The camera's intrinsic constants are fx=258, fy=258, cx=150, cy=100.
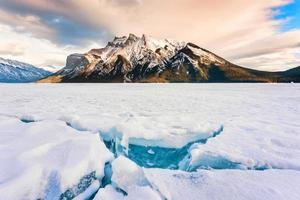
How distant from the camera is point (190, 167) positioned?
576 cm

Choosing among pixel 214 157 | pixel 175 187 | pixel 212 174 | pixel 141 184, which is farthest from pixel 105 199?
pixel 214 157

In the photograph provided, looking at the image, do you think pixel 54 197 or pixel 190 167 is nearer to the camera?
pixel 54 197

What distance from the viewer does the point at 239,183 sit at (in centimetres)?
447

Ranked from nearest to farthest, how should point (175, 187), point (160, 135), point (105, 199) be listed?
point (105, 199) → point (175, 187) → point (160, 135)

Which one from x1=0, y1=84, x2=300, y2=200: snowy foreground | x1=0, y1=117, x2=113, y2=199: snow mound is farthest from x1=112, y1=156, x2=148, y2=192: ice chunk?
x1=0, y1=117, x2=113, y2=199: snow mound

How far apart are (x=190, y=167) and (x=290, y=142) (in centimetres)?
322

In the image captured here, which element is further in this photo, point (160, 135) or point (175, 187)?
point (160, 135)

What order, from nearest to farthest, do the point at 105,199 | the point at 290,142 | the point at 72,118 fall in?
the point at 105,199
the point at 290,142
the point at 72,118

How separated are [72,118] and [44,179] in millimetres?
5802

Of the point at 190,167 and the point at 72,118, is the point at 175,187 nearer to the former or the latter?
the point at 190,167

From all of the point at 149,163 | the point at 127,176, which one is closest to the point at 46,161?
the point at 127,176

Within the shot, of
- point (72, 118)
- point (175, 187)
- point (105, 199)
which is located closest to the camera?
point (105, 199)

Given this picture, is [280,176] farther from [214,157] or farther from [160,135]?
[160,135]

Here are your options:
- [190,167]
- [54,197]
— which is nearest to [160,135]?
[190,167]
